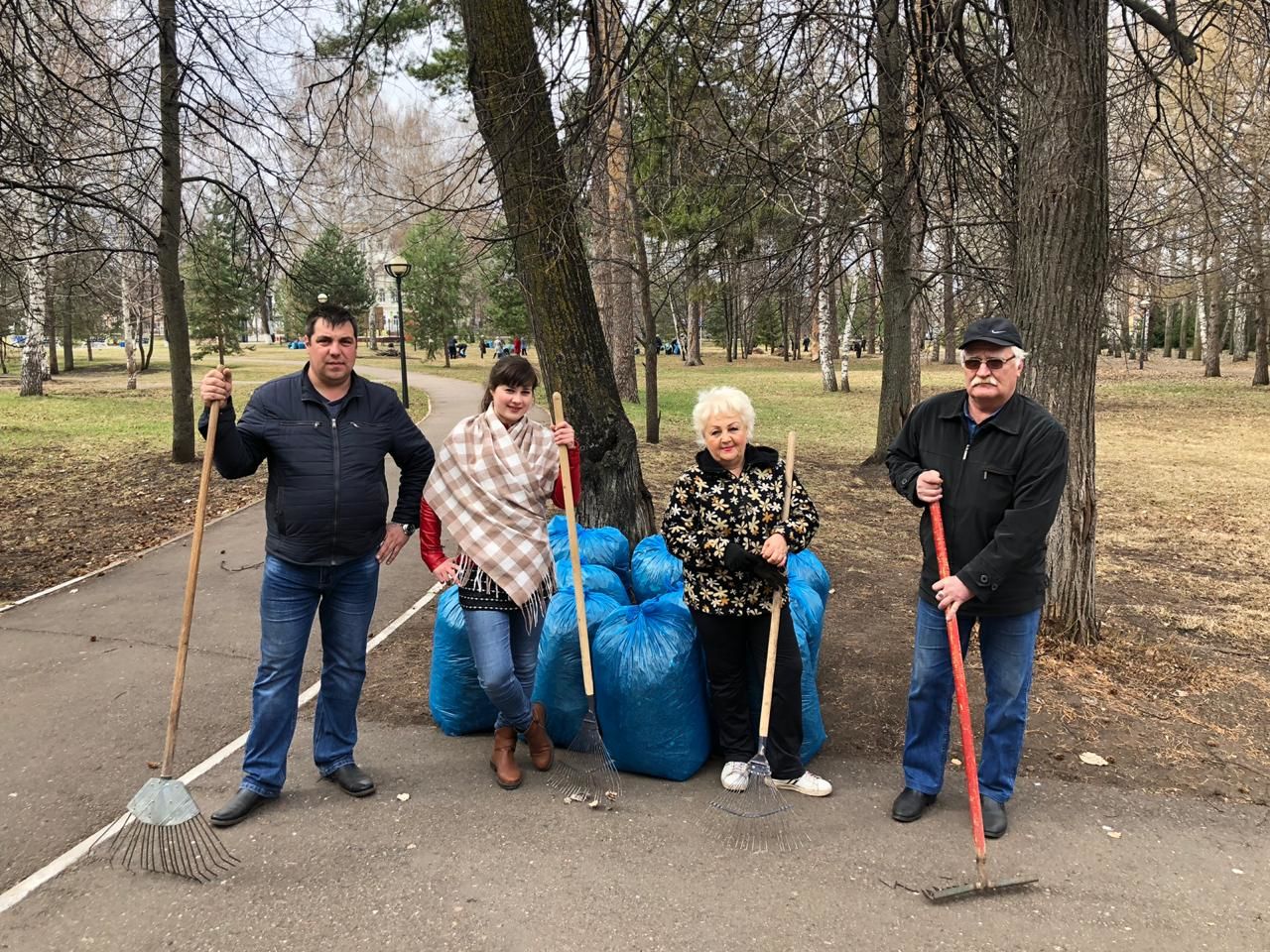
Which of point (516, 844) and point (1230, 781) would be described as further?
point (1230, 781)

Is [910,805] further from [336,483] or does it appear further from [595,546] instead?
[336,483]

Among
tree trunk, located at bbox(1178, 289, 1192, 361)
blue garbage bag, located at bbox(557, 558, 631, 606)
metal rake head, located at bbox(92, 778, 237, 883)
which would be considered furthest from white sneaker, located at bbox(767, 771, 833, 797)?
tree trunk, located at bbox(1178, 289, 1192, 361)

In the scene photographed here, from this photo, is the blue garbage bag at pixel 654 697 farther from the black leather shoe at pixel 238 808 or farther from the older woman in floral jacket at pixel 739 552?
the black leather shoe at pixel 238 808

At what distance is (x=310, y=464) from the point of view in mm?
3174

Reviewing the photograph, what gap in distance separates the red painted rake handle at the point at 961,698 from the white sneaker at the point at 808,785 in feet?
→ 1.85

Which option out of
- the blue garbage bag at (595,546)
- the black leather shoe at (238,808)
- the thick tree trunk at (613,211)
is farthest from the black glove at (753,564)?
the thick tree trunk at (613,211)

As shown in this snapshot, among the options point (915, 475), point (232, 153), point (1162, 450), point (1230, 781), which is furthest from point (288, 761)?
point (1162, 450)

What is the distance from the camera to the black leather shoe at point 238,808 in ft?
10.3

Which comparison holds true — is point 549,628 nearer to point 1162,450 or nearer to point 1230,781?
point 1230,781

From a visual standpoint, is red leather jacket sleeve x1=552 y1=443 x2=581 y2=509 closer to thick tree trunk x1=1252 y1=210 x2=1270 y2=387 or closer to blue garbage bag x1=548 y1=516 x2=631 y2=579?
blue garbage bag x1=548 y1=516 x2=631 y2=579

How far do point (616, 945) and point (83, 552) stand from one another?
683 centimetres

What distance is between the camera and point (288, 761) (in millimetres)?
3660

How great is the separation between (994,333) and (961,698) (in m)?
1.29

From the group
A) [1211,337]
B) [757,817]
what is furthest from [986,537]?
[1211,337]
